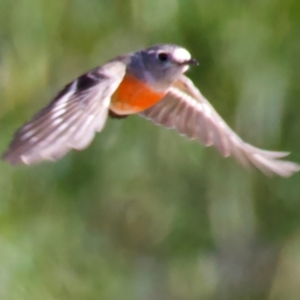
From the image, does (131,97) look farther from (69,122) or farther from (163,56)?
(69,122)

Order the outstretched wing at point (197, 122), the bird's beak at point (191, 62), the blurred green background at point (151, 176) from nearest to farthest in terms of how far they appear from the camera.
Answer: the bird's beak at point (191, 62) < the outstretched wing at point (197, 122) < the blurred green background at point (151, 176)

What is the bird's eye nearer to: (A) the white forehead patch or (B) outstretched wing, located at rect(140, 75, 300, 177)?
(A) the white forehead patch

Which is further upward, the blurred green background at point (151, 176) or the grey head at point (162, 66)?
the grey head at point (162, 66)

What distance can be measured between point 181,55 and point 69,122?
30 centimetres

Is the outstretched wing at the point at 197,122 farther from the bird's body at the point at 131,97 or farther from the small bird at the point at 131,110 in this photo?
the bird's body at the point at 131,97

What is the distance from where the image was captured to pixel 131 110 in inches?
37.7

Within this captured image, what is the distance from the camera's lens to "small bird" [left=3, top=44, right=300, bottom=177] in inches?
24.7

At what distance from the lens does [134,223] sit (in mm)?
2107

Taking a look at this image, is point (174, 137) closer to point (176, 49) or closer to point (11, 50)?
point (11, 50)

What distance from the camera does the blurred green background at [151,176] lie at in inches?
65.9

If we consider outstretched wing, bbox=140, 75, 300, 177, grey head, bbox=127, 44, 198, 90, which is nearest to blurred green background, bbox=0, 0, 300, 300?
outstretched wing, bbox=140, 75, 300, 177

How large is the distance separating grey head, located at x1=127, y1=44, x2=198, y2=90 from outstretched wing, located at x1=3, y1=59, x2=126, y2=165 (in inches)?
2.7

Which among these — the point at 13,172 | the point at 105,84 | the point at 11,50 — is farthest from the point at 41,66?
the point at 105,84

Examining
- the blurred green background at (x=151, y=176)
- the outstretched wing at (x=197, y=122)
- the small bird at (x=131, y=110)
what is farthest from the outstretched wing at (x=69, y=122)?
the blurred green background at (x=151, y=176)
